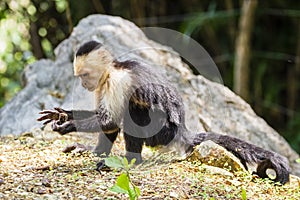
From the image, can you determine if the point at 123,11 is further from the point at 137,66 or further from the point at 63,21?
the point at 137,66

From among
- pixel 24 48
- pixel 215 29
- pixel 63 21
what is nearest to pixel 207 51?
pixel 215 29

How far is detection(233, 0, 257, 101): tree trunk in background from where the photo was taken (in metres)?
6.20

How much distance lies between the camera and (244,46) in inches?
252

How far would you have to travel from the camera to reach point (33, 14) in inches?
288

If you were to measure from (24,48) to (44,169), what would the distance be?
15.9ft

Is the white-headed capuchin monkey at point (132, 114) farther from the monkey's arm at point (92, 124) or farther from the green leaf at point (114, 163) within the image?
the green leaf at point (114, 163)

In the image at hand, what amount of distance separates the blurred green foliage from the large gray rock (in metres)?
1.87

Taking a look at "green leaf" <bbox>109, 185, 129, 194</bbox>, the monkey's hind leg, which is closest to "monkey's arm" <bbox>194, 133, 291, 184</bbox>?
the monkey's hind leg

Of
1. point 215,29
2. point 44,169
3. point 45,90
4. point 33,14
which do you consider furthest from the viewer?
point 215,29

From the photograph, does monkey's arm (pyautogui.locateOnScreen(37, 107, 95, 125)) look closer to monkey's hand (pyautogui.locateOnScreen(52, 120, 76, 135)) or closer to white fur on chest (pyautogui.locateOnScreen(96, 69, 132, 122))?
monkey's hand (pyautogui.locateOnScreen(52, 120, 76, 135))

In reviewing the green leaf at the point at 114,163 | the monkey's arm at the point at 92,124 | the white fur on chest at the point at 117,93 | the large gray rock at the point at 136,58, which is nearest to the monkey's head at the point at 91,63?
the white fur on chest at the point at 117,93

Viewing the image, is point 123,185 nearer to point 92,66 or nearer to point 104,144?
point 104,144

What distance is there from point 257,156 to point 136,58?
1.68 metres

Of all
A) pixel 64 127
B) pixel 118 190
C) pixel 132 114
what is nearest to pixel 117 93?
pixel 132 114
